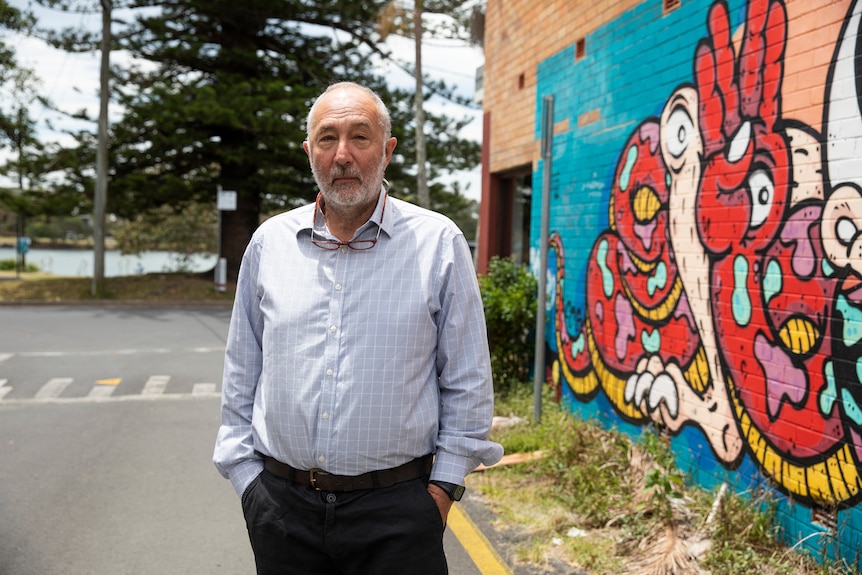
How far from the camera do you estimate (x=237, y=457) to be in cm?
249

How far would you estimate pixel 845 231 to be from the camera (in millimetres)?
3709

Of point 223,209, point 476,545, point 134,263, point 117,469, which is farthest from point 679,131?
point 134,263

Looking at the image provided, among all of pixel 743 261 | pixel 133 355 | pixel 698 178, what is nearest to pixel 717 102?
pixel 698 178

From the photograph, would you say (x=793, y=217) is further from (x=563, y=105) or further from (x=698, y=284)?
(x=563, y=105)

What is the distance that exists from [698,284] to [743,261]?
499mm

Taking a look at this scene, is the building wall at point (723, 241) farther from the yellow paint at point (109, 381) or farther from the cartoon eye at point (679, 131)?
the yellow paint at point (109, 381)

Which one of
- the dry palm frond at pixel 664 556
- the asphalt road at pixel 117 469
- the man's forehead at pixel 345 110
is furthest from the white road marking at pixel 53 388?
the man's forehead at pixel 345 110

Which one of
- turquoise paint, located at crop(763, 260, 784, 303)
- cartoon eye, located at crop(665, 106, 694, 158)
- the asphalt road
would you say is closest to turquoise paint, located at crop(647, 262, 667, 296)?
cartoon eye, located at crop(665, 106, 694, 158)

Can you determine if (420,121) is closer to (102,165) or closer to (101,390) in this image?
(102,165)

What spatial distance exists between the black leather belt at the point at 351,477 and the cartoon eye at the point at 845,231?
2451 millimetres

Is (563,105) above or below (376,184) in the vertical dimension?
above

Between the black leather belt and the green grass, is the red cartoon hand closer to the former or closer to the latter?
the green grass

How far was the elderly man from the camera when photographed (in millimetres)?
2326

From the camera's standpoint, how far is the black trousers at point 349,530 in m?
2.31
